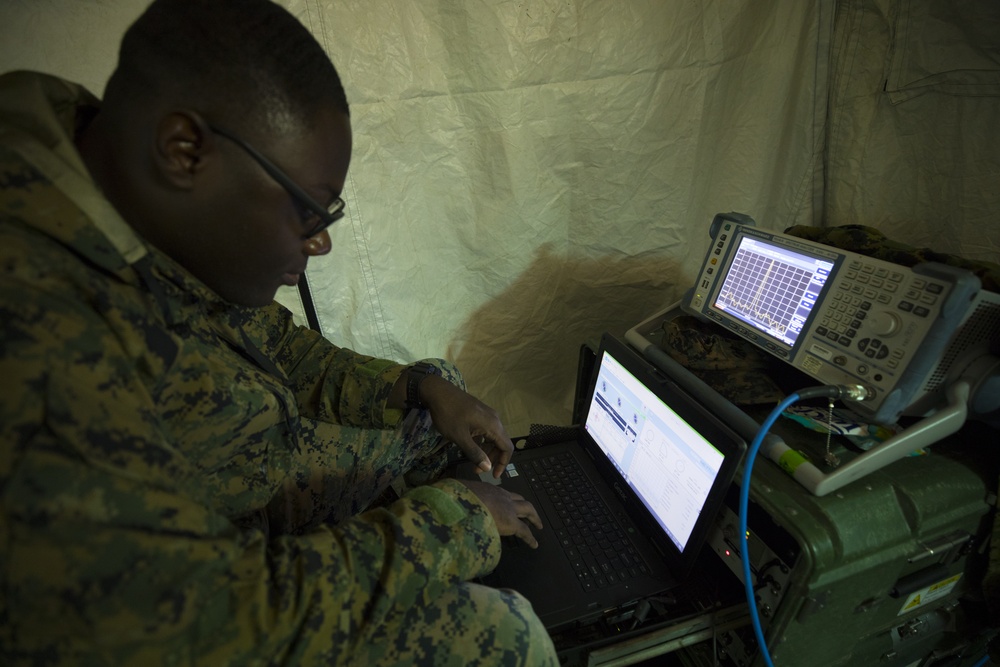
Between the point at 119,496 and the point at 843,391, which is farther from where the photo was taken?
the point at 843,391

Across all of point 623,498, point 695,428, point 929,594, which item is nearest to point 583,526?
point 623,498

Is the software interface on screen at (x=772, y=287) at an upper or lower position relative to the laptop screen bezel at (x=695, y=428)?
upper

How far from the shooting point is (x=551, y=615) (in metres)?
0.76

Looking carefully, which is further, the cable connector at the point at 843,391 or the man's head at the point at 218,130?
the cable connector at the point at 843,391

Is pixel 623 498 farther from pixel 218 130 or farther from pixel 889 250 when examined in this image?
pixel 218 130

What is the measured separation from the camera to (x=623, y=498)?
0.95m

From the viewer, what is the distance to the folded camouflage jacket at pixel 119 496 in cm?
38

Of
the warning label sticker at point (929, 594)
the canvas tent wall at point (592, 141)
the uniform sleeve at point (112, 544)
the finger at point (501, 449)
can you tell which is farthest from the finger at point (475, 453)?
the warning label sticker at point (929, 594)

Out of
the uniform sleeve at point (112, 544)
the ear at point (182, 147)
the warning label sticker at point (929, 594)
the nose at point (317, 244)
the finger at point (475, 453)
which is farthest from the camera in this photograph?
the finger at point (475, 453)

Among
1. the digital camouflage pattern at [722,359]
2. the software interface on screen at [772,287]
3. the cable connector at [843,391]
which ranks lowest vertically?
the digital camouflage pattern at [722,359]

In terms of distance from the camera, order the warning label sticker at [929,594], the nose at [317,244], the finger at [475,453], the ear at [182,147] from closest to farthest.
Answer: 1. the ear at [182,147]
2. the nose at [317,244]
3. the warning label sticker at [929,594]
4. the finger at [475,453]

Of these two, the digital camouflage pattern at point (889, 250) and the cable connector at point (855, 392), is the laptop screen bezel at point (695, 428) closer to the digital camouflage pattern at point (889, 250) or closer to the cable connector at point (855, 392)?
the cable connector at point (855, 392)

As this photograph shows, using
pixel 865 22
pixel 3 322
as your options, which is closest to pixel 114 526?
pixel 3 322

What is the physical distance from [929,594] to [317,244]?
1211mm
